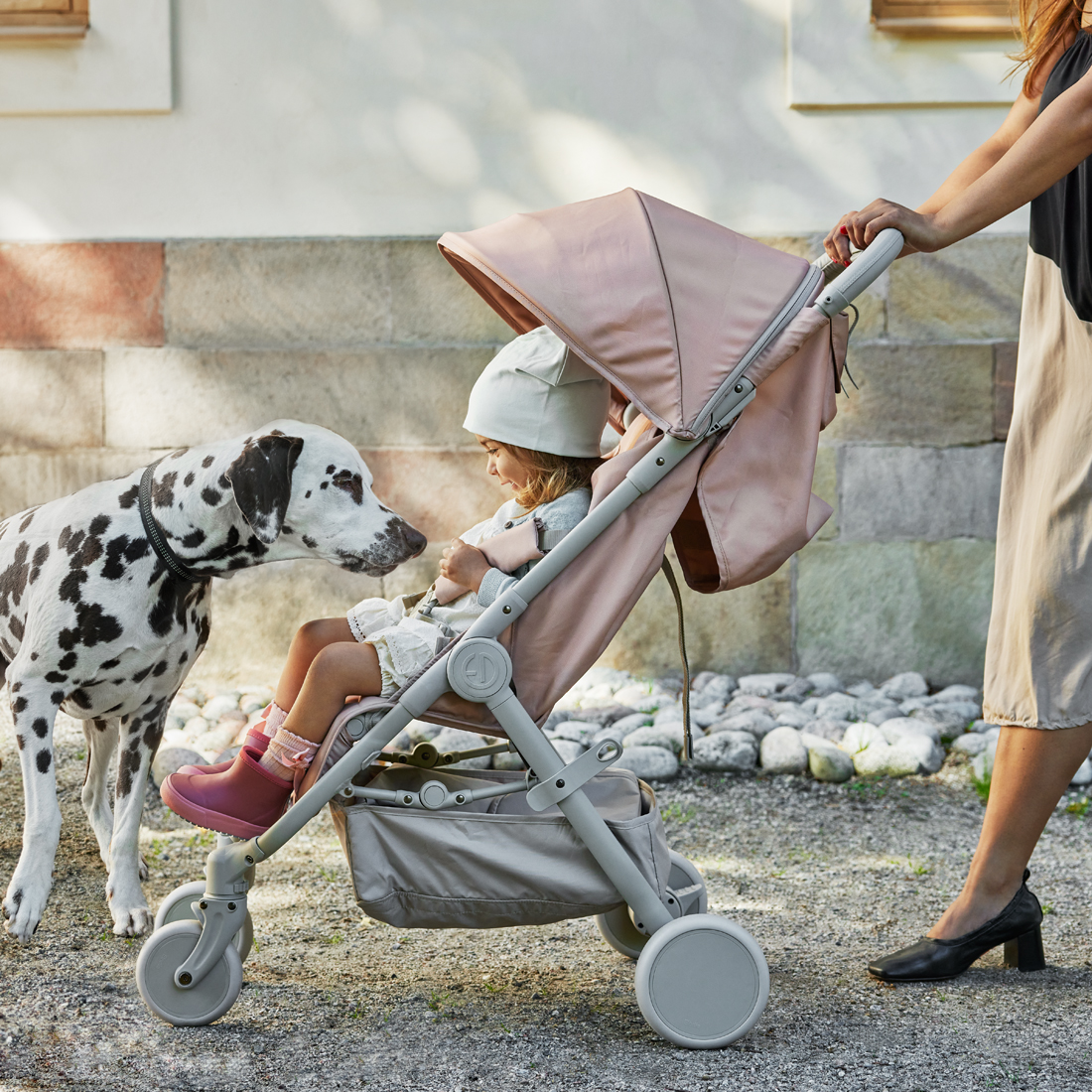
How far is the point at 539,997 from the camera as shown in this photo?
2.38 metres

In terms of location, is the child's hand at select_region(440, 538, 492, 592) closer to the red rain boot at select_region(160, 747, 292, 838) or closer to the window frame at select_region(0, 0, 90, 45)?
the red rain boot at select_region(160, 747, 292, 838)

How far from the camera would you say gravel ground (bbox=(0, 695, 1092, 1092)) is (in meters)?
2.04

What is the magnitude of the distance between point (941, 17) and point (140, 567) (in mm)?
3913

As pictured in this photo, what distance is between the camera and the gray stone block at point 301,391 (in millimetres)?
4816

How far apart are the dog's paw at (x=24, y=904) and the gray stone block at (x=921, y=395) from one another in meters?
3.42

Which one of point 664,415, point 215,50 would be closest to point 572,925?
point 664,415

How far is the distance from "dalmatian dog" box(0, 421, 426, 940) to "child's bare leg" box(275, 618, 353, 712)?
0.89ft

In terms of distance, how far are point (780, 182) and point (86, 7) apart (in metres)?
2.89

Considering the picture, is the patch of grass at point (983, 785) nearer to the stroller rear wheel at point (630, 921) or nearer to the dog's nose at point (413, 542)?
the stroller rear wheel at point (630, 921)

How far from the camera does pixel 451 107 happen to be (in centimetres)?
473

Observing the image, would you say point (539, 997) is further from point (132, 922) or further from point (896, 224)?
point (896, 224)

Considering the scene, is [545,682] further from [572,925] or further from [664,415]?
[572,925]

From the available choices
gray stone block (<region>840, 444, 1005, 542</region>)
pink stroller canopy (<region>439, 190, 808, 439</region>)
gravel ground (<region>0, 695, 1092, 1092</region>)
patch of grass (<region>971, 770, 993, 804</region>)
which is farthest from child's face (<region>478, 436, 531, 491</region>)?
gray stone block (<region>840, 444, 1005, 542</region>)

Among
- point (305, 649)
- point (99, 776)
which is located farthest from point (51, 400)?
point (305, 649)
